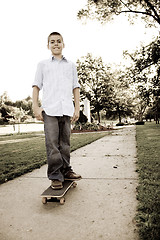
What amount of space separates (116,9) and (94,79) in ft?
64.7

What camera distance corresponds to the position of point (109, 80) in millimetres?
32594

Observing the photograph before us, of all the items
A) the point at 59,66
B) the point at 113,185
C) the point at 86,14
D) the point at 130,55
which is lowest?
the point at 113,185

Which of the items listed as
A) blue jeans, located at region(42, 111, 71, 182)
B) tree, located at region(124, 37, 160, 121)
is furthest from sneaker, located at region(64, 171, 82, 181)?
tree, located at region(124, 37, 160, 121)

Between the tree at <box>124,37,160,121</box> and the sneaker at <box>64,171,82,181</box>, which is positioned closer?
the sneaker at <box>64,171,82,181</box>

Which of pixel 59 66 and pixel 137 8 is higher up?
pixel 137 8

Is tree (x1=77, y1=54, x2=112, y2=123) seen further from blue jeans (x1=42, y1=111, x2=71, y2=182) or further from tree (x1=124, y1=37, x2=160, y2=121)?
blue jeans (x1=42, y1=111, x2=71, y2=182)

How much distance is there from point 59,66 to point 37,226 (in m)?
2.03

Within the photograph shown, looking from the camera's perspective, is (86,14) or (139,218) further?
(86,14)

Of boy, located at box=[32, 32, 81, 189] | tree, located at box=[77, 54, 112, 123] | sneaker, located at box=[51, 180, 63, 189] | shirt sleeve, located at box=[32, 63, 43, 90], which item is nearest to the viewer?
sneaker, located at box=[51, 180, 63, 189]

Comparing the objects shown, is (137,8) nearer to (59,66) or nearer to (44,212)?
(59,66)

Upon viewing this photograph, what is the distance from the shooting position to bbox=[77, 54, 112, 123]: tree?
32625mm

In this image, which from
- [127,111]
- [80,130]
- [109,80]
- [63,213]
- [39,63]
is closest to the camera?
[63,213]

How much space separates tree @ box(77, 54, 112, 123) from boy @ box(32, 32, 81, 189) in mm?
29716

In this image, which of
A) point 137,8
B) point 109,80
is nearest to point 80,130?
point 137,8
